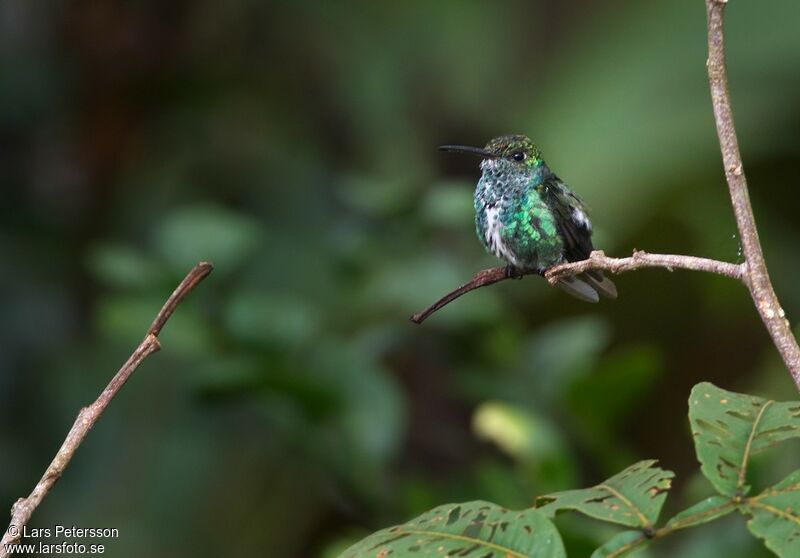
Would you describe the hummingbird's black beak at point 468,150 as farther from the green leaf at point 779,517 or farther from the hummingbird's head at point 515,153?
the green leaf at point 779,517

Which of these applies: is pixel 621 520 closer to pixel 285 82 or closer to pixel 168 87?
pixel 168 87

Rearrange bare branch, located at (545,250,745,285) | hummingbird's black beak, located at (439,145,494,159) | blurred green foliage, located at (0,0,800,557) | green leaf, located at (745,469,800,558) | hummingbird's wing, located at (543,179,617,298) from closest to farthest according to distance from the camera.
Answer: green leaf, located at (745,469,800,558), bare branch, located at (545,250,745,285), hummingbird's black beak, located at (439,145,494,159), hummingbird's wing, located at (543,179,617,298), blurred green foliage, located at (0,0,800,557)

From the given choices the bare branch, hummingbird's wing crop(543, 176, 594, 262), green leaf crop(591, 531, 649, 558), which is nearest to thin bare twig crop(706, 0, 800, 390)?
the bare branch

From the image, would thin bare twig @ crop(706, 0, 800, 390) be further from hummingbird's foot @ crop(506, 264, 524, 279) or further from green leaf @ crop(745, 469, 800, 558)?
hummingbird's foot @ crop(506, 264, 524, 279)

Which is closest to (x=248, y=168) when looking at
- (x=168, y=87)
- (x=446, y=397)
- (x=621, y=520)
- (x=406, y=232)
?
(x=168, y=87)

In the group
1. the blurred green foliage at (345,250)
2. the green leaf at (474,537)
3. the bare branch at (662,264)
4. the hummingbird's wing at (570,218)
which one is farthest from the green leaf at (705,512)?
the blurred green foliage at (345,250)

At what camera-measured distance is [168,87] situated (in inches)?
183

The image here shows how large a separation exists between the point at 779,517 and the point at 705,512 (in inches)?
3.2

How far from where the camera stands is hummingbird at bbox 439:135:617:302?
6.06ft

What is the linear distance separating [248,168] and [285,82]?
52cm

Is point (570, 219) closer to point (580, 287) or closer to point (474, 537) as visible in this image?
point (580, 287)

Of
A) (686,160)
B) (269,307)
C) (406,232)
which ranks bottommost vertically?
(269,307)

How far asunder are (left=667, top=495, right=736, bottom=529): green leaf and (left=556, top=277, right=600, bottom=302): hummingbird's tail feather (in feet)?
1.52

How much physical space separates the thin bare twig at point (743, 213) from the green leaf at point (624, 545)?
26cm
